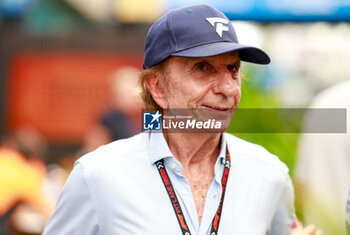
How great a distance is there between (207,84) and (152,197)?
0.53 metres

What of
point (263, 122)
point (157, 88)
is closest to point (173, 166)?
point (157, 88)

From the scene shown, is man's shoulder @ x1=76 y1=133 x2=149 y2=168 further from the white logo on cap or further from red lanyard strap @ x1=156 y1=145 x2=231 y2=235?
the white logo on cap

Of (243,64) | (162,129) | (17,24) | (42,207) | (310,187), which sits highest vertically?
(17,24)

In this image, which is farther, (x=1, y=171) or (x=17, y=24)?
(x=17, y=24)

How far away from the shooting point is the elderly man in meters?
2.68

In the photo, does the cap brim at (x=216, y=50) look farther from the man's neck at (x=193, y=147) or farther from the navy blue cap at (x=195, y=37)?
the man's neck at (x=193, y=147)

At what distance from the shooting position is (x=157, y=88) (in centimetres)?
295

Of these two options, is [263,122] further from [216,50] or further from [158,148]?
[216,50]

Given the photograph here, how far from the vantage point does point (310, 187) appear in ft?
10.1

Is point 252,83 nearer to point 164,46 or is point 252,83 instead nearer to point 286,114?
point 286,114

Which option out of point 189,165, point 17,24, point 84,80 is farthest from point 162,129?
point 17,24

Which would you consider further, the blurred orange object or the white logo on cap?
the blurred orange object

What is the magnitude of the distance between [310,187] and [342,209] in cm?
57

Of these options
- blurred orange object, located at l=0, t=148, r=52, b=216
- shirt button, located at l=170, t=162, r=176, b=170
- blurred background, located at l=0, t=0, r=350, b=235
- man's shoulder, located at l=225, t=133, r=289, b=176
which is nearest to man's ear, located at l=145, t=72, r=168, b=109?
shirt button, located at l=170, t=162, r=176, b=170
